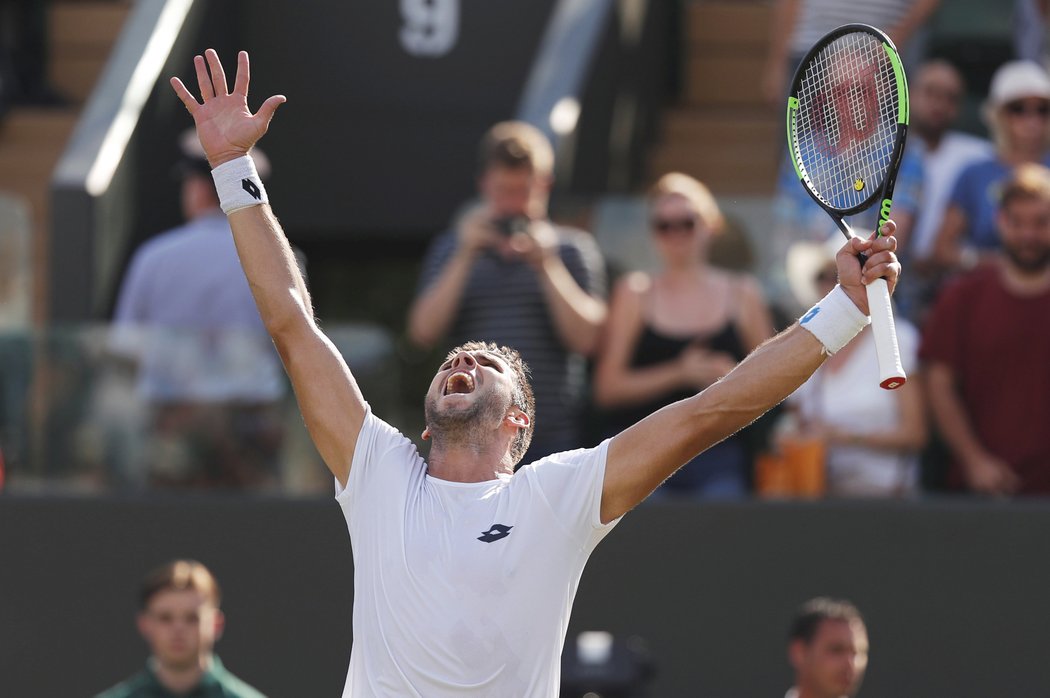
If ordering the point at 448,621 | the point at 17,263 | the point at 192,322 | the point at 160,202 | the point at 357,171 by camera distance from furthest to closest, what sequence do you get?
the point at 357,171 < the point at 160,202 < the point at 17,263 < the point at 192,322 < the point at 448,621

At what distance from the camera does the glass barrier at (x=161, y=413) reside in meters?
8.12

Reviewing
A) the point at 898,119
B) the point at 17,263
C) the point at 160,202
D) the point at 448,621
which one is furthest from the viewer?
the point at 160,202

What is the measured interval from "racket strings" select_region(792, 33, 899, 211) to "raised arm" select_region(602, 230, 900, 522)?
47cm

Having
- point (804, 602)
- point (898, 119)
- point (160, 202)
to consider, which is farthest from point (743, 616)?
point (160, 202)

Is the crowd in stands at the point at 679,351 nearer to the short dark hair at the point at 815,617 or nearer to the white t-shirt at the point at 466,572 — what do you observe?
the short dark hair at the point at 815,617

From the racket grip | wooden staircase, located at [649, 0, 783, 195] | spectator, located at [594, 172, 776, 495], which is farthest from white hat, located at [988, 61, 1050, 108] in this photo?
the racket grip

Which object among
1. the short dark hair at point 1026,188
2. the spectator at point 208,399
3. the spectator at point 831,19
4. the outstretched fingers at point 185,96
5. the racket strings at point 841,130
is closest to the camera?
the outstretched fingers at point 185,96

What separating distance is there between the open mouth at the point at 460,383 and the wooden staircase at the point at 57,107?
23.0 feet

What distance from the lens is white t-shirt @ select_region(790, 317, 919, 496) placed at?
7867 mm

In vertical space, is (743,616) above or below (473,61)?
below

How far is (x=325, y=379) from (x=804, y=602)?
3.81 m

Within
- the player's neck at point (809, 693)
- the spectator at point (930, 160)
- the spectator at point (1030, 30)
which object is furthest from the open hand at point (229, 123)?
the spectator at point (1030, 30)

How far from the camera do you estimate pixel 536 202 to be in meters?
8.07

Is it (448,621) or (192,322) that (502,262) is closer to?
(192,322)
